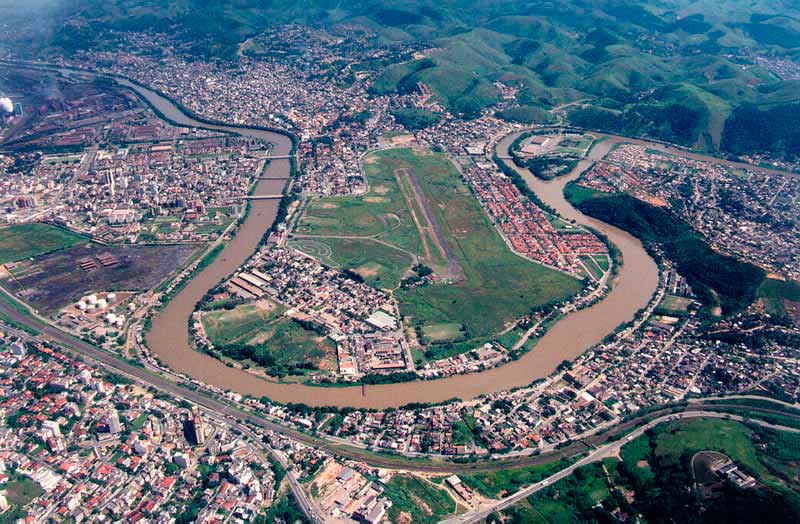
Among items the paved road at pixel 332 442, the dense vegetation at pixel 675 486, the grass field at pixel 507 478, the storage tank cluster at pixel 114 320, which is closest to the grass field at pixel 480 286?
the paved road at pixel 332 442

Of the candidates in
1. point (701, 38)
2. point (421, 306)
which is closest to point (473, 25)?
point (701, 38)

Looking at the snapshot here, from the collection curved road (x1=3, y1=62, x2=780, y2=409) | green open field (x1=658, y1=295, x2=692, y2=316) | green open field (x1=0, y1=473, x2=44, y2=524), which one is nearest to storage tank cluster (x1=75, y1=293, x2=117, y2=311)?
curved road (x1=3, y1=62, x2=780, y2=409)

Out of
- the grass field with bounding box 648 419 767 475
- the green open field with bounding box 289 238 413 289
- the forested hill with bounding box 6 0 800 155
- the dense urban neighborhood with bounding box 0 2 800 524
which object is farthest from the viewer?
the forested hill with bounding box 6 0 800 155

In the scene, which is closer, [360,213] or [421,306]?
[421,306]

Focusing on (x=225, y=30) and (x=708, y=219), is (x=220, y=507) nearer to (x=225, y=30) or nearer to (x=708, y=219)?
(x=708, y=219)

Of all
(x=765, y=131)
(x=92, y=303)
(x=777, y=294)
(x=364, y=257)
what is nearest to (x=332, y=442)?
(x=364, y=257)

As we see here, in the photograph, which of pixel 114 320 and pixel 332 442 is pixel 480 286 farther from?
pixel 114 320

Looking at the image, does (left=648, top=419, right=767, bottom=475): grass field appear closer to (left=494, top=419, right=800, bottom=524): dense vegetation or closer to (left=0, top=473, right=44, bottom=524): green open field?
(left=494, top=419, right=800, bottom=524): dense vegetation
